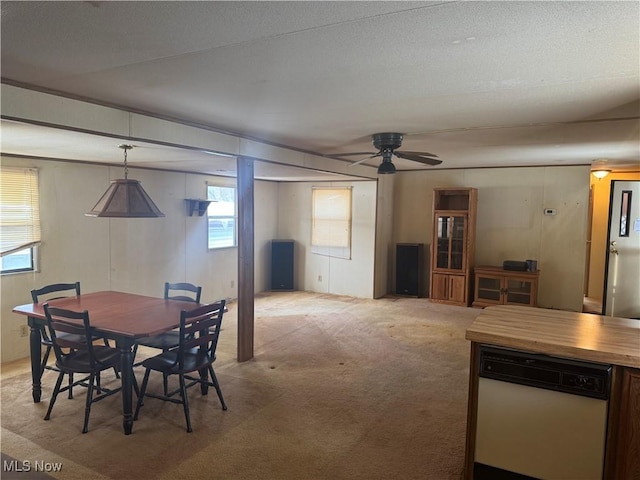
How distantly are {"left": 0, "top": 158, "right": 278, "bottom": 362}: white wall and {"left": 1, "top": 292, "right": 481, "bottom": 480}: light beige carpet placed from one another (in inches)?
45.1

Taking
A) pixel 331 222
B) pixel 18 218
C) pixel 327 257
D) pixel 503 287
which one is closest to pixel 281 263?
pixel 327 257

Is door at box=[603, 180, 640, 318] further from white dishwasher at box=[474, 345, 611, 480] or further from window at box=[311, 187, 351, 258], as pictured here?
white dishwasher at box=[474, 345, 611, 480]

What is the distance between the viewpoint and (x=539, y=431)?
2127 mm

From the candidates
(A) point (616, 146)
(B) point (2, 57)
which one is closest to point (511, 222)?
(A) point (616, 146)

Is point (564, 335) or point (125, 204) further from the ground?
point (125, 204)

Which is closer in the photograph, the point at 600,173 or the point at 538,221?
the point at 538,221

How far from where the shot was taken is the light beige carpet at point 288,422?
2.65 m

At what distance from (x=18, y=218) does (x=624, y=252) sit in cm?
801

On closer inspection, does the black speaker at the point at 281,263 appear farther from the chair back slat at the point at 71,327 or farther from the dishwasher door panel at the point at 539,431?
the dishwasher door panel at the point at 539,431

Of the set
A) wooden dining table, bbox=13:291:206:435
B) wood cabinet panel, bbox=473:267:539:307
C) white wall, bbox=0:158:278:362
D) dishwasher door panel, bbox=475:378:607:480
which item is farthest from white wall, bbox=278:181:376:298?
dishwasher door panel, bbox=475:378:607:480

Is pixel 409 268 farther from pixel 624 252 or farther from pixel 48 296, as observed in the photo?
pixel 48 296

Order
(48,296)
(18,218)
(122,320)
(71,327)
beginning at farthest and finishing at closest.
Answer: (48,296), (18,218), (122,320), (71,327)

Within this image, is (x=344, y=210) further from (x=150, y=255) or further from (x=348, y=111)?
(x=348, y=111)

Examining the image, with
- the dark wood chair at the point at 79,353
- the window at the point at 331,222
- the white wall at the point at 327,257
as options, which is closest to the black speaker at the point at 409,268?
the white wall at the point at 327,257
